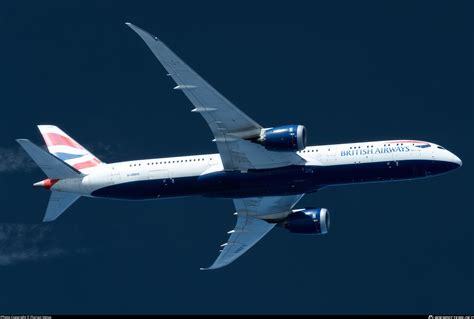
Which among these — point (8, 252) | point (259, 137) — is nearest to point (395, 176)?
point (259, 137)

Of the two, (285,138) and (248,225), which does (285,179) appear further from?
(248,225)

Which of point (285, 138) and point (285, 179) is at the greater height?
point (285, 138)

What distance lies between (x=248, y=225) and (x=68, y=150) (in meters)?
18.3

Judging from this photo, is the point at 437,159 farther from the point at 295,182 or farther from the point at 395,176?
the point at 295,182

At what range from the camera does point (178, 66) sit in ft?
355

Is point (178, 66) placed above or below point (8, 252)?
above

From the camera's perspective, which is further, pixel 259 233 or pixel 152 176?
pixel 259 233

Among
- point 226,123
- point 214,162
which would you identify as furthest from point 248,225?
point 226,123

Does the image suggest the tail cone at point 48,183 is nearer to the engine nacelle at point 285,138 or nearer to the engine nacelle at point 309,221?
the engine nacelle at point 285,138

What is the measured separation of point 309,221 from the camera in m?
125

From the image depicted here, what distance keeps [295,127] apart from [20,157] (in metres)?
36.7

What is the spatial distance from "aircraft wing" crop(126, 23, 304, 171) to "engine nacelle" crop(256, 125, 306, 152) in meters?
1.35

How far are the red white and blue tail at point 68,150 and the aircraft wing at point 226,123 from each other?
14573 millimetres

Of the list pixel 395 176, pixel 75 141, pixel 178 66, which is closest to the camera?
pixel 178 66
